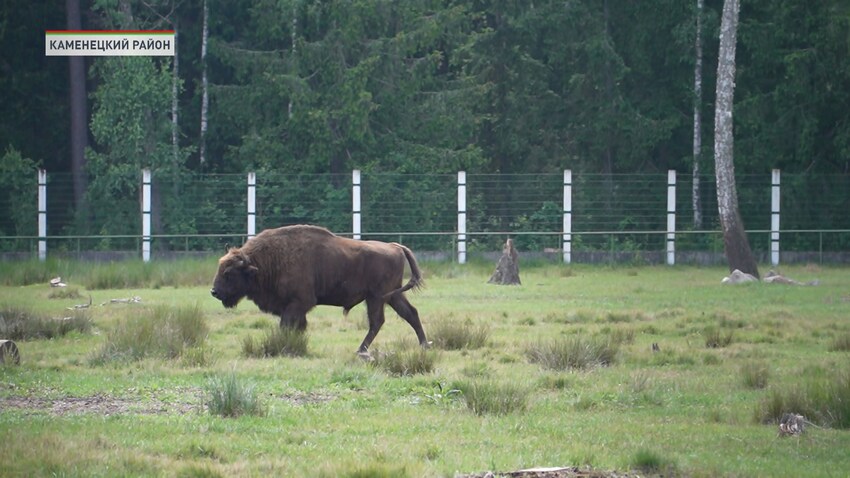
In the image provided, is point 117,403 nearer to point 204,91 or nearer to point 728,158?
point 728,158

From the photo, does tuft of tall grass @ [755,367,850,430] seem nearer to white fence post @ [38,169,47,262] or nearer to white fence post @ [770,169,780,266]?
white fence post @ [770,169,780,266]

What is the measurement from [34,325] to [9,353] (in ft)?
10.2

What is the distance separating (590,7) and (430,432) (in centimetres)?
3265

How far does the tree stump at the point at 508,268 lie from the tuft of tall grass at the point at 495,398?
599 inches

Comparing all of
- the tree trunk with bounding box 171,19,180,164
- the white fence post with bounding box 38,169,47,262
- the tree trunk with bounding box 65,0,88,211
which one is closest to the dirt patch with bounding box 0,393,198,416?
the white fence post with bounding box 38,169,47,262

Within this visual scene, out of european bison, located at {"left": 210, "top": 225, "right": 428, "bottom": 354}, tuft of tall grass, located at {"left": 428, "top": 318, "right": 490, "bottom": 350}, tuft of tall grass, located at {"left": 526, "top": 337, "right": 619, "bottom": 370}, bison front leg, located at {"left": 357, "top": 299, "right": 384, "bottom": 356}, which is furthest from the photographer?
european bison, located at {"left": 210, "top": 225, "right": 428, "bottom": 354}

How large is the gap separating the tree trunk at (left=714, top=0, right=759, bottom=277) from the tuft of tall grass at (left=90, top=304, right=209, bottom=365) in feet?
52.2

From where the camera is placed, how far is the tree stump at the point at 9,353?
44.8 feet

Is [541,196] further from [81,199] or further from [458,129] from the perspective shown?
[81,199]

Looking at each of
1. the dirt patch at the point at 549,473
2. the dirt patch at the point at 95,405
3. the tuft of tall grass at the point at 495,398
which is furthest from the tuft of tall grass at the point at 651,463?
the dirt patch at the point at 95,405

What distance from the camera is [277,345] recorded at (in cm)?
1503

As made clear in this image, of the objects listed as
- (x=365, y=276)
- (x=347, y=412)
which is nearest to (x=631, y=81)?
(x=365, y=276)

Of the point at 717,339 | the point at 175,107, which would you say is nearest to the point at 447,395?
the point at 717,339

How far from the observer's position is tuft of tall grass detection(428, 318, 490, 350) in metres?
15.8
